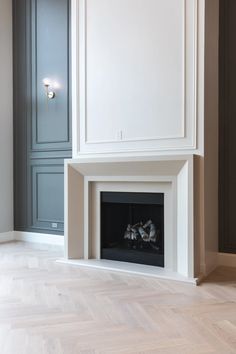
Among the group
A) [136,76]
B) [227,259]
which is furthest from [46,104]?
[227,259]

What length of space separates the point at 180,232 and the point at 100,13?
264cm

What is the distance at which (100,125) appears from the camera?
4.11 m

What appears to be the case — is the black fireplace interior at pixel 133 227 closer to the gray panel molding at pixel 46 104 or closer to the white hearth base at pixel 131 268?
the white hearth base at pixel 131 268

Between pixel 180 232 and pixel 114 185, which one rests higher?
pixel 114 185

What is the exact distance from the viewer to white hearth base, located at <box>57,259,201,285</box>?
3.38 m

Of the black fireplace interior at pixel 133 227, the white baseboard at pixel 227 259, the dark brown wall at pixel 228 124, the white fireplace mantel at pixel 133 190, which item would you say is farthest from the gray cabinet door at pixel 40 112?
the white baseboard at pixel 227 259

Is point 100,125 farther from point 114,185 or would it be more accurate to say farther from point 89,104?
point 114,185

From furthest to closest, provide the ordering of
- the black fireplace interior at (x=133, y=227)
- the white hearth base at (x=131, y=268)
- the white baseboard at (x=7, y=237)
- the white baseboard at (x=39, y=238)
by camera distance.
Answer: the white baseboard at (x=7, y=237)
the white baseboard at (x=39, y=238)
the black fireplace interior at (x=133, y=227)
the white hearth base at (x=131, y=268)

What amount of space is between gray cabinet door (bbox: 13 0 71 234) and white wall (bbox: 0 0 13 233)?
0.09 metres

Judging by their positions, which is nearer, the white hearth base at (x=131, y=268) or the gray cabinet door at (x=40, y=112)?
the white hearth base at (x=131, y=268)

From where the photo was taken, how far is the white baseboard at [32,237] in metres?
5.00

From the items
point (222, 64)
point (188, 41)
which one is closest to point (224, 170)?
point (222, 64)

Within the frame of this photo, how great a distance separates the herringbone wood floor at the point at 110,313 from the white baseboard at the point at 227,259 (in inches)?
6.3

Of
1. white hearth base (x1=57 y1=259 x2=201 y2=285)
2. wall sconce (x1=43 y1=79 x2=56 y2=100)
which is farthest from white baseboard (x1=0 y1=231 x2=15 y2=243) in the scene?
wall sconce (x1=43 y1=79 x2=56 y2=100)
